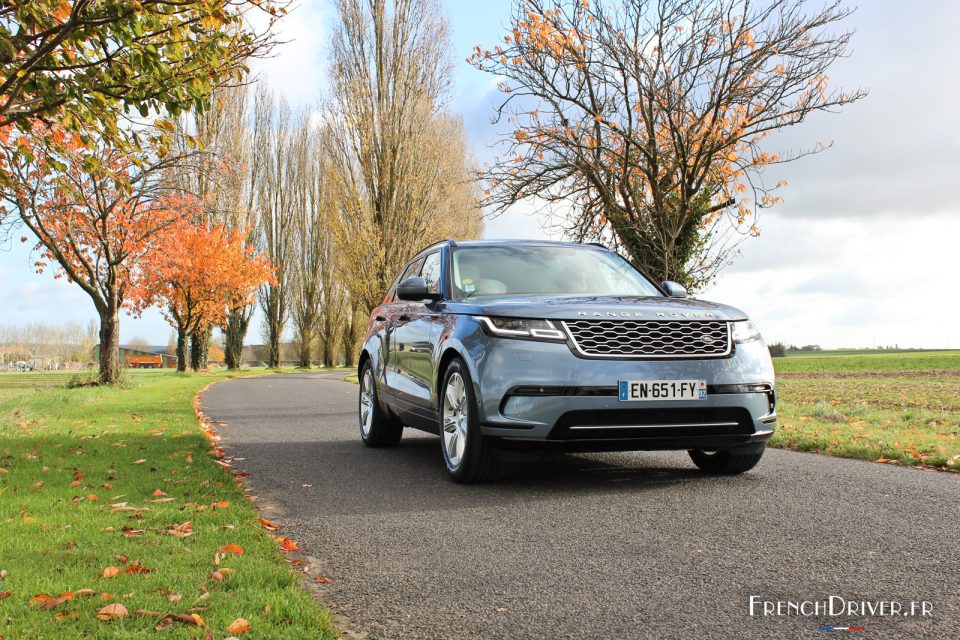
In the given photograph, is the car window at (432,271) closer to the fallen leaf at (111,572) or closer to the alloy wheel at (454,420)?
the alloy wheel at (454,420)

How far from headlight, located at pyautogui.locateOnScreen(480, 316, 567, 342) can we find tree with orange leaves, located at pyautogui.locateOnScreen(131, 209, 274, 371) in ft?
92.0

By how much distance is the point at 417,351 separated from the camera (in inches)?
268

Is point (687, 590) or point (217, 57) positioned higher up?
point (217, 57)

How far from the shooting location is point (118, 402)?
47.7 feet

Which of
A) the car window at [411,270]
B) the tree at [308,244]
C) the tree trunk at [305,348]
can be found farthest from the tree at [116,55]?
the tree trunk at [305,348]

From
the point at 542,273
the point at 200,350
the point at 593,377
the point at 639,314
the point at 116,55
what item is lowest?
the point at 593,377

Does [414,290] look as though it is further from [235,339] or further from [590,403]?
[235,339]

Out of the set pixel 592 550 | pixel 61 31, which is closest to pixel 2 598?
pixel 592 550

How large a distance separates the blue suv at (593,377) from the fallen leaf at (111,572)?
2449mm

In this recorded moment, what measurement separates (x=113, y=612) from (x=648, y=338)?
355 centimetres

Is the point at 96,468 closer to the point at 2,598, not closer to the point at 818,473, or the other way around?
the point at 2,598

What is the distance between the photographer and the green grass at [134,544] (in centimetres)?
295

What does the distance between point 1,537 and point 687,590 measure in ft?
11.3

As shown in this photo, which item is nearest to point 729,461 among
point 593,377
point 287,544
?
point 593,377
